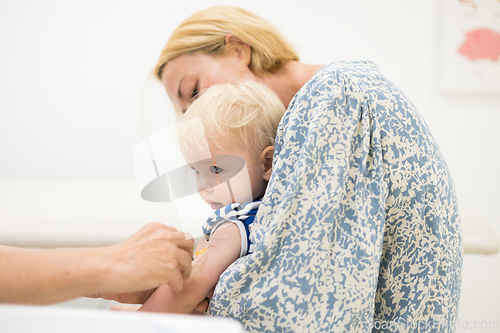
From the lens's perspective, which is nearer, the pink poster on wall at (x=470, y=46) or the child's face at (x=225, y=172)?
A: the child's face at (x=225, y=172)

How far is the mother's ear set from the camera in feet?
3.78

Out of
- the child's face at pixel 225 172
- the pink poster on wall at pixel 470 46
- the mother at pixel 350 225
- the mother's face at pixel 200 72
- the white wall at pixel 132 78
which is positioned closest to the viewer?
the mother at pixel 350 225

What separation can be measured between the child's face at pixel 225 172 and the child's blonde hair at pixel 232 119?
17mm

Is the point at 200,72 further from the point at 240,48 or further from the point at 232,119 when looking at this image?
the point at 232,119

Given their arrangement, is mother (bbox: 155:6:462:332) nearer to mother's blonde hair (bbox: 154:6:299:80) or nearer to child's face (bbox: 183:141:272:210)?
child's face (bbox: 183:141:272:210)

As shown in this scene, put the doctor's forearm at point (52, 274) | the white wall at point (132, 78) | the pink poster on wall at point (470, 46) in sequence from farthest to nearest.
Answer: the pink poster on wall at point (470, 46) → the white wall at point (132, 78) → the doctor's forearm at point (52, 274)

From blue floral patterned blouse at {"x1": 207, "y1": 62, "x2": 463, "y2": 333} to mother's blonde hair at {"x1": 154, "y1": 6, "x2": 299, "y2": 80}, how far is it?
1.86 ft

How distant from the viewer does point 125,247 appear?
0.54 meters

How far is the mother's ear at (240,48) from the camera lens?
1.15 metres

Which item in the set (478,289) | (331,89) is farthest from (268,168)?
(478,289)

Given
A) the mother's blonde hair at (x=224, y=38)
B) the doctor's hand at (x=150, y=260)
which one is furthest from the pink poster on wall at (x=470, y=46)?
the doctor's hand at (x=150, y=260)

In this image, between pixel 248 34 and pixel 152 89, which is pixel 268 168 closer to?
pixel 248 34

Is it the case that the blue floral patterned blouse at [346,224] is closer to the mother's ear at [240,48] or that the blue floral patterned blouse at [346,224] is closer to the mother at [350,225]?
the mother at [350,225]

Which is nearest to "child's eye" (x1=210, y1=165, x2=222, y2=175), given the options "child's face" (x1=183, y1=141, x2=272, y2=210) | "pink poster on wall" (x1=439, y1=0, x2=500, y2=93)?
"child's face" (x1=183, y1=141, x2=272, y2=210)
